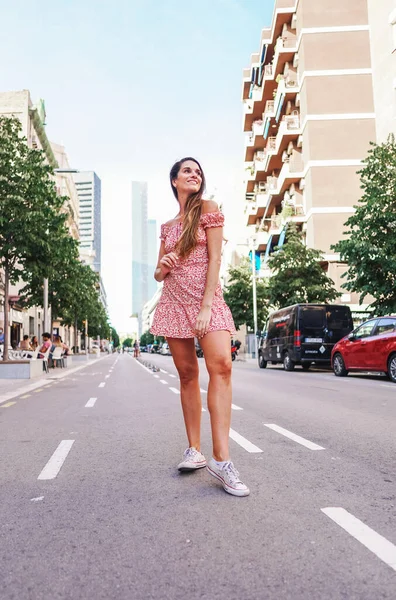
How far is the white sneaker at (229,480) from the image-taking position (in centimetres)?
345

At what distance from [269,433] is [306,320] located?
14026 millimetres

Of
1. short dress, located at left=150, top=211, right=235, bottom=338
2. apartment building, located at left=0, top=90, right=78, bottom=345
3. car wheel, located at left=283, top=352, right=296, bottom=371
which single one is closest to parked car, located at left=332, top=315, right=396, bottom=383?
car wheel, located at left=283, top=352, right=296, bottom=371

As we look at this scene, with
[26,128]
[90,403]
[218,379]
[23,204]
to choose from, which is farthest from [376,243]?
[26,128]

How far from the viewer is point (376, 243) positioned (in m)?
17.9

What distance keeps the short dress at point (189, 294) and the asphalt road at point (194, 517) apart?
1.03 meters

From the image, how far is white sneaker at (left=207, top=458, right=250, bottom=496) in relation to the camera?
11.3ft

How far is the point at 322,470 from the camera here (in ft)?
13.7

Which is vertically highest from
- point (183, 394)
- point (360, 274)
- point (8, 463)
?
point (360, 274)

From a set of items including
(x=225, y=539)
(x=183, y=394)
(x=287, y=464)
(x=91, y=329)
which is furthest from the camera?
(x=91, y=329)

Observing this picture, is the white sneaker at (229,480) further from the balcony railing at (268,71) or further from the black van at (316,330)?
the balcony railing at (268,71)

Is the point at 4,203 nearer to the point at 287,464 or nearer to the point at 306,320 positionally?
the point at 306,320

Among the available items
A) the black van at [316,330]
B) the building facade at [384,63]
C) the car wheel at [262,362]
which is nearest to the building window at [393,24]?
the building facade at [384,63]

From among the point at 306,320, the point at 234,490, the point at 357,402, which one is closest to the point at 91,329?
the point at 306,320

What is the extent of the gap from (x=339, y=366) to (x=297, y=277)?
434 inches
